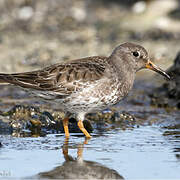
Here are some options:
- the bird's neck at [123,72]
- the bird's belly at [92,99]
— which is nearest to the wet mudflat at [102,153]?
the bird's belly at [92,99]

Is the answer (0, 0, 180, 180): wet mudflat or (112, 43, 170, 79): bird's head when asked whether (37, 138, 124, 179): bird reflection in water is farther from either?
(112, 43, 170, 79): bird's head

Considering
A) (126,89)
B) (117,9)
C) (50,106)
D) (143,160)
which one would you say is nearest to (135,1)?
(117,9)

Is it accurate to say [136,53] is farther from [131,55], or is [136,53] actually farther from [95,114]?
[95,114]

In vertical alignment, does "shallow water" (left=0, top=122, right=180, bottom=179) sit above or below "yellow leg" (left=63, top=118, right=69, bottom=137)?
below

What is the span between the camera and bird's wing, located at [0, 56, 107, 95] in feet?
30.7

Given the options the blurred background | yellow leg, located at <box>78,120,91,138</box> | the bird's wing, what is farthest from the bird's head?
the blurred background

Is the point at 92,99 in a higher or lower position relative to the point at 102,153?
higher

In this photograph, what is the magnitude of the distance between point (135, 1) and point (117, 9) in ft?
2.58

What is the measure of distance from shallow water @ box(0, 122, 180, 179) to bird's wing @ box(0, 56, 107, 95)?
97 cm

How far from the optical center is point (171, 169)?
284 inches

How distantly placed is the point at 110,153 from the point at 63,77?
6.63ft

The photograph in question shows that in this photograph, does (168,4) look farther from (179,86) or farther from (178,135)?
(178,135)

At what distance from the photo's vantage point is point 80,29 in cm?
1820

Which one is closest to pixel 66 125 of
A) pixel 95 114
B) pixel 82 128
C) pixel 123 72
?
pixel 82 128
